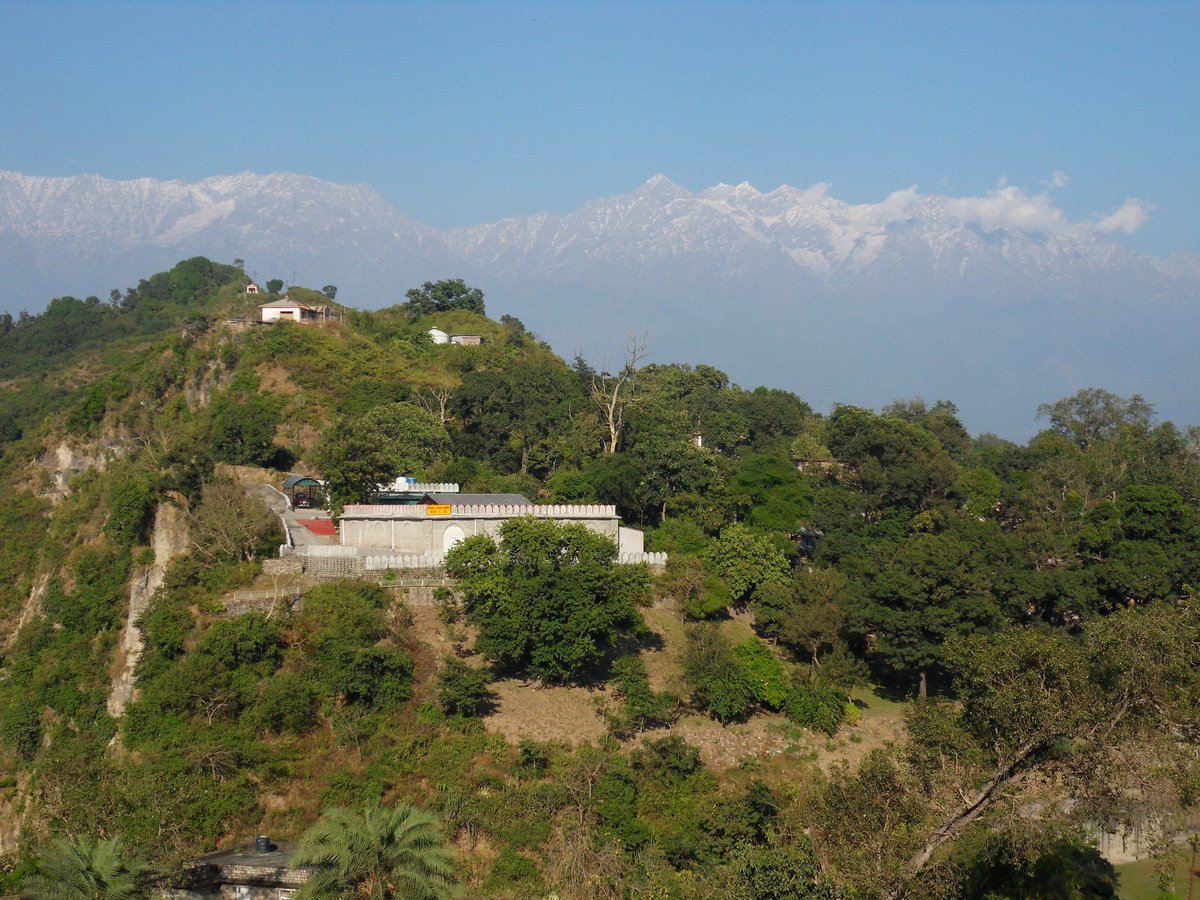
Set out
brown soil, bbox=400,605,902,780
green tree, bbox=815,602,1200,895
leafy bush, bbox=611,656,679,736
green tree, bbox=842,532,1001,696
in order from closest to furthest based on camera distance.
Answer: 1. green tree, bbox=815,602,1200,895
2. brown soil, bbox=400,605,902,780
3. leafy bush, bbox=611,656,679,736
4. green tree, bbox=842,532,1001,696

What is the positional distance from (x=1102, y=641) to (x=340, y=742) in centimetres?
1902

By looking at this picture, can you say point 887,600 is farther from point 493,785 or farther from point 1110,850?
point 493,785

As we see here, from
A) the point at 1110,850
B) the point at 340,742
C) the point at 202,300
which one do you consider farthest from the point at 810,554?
the point at 202,300

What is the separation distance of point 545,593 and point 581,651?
6.70 ft

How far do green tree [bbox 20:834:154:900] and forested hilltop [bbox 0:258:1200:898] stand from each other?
128 millimetres

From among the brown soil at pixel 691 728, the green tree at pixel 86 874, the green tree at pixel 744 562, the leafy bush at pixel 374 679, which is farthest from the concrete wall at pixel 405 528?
the green tree at pixel 86 874

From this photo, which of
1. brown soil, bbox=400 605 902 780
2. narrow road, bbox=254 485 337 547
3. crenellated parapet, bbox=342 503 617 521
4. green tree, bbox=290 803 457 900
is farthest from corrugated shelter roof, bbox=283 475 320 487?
green tree, bbox=290 803 457 900

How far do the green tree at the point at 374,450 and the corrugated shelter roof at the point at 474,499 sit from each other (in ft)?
8.32

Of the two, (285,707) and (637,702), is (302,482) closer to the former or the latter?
(285,707)

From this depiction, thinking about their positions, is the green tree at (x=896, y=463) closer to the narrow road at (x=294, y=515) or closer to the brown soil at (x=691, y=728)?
the brown soil at (x=691, y=728)

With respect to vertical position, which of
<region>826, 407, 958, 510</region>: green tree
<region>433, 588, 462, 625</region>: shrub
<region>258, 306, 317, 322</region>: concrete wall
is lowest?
<region>433, 588, 462, 625</region>: shrub

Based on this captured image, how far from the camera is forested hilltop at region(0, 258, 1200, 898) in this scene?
20.9m

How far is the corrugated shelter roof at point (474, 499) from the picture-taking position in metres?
38.7

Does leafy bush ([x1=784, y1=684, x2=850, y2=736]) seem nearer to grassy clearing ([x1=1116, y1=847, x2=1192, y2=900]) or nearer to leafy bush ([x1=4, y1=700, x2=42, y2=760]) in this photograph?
grassy clearing ([x1=1116, y1=847, x2=1192, y2=900])
